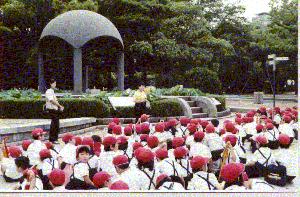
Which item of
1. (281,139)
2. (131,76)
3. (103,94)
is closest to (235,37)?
(131,76)

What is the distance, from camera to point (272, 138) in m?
9.48

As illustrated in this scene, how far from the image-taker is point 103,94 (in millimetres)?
17516

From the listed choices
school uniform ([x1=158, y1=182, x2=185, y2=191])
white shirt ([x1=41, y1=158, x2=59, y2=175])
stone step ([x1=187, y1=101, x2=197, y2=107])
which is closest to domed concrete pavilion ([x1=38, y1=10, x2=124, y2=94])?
stone step ([x1=187, y1=101, x2=197, y2=107])

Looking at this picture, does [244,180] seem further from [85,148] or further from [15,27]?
[15,27]

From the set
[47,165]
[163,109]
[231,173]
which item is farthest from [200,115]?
[231,173]

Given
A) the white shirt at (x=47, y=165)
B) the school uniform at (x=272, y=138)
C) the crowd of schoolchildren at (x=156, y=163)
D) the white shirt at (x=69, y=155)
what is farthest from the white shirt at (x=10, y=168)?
the school uniform at (x=272, y=138)

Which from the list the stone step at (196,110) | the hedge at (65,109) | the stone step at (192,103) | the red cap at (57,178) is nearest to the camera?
→ the red cap at (57,178)

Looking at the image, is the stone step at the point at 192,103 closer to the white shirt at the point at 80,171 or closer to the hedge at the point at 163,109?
the hedge at the point at 163,109

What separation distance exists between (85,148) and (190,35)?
77.4 ft

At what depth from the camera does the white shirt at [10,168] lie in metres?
7.86

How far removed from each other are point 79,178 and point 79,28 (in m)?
13.7

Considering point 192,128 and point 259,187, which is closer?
point 259,187

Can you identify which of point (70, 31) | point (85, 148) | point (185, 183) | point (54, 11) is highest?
point (54, 11)

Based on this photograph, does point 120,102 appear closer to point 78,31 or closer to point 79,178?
Result: point 78,31
